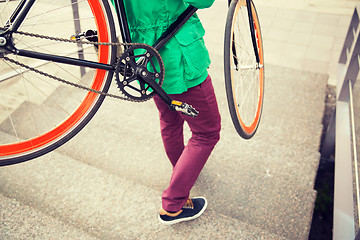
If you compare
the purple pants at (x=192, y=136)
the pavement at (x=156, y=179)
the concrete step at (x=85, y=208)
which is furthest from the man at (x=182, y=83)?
the pavement at (x=156, y=179)

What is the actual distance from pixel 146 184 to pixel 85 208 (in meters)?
0.53

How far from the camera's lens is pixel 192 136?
1730 millimetres

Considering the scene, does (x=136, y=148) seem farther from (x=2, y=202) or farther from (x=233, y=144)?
(x=2, y=202)

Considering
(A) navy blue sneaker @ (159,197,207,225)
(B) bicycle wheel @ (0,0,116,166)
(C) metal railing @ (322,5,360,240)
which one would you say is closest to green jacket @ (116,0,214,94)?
(B) bicycle wheel @ (0,0,116,166)

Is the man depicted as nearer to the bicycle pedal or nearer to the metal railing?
the bicycle pedal

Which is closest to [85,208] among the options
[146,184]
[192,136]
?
[146,184]

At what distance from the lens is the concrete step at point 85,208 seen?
1.67m

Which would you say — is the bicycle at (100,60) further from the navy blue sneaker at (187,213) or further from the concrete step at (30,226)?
the navy blue sneaker at (187,213)

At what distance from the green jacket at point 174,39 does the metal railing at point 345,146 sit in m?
1.22

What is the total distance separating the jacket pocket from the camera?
141 cm

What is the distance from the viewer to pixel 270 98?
3.34 m

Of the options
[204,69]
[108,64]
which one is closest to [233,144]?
[204,69]

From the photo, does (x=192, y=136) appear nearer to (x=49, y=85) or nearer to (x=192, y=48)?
(x=192, y=48)

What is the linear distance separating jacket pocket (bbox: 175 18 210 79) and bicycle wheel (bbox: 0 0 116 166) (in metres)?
0.36
